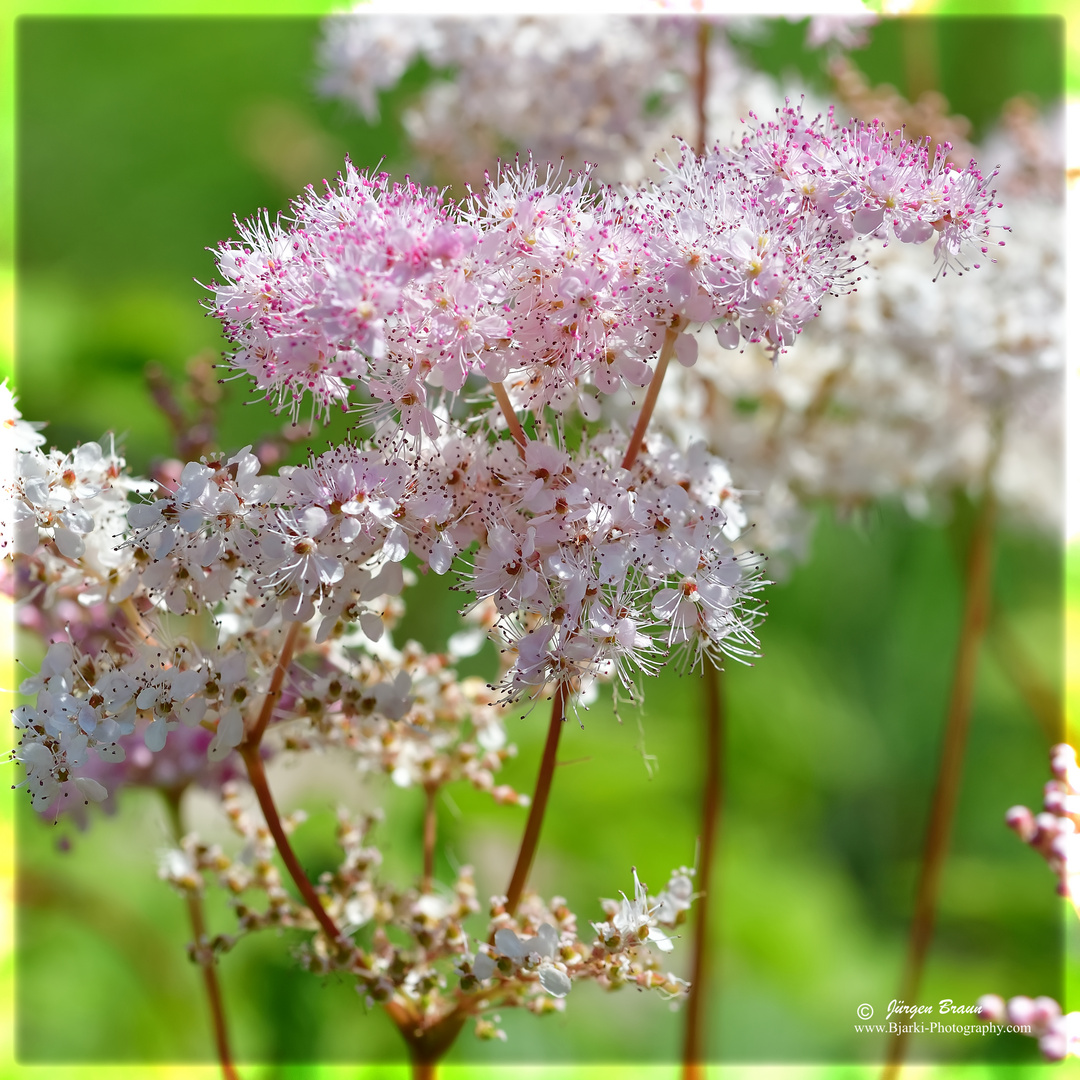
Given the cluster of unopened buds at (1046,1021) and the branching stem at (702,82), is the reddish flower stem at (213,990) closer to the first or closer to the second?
the cluster of unopened buds at (1046,1021)

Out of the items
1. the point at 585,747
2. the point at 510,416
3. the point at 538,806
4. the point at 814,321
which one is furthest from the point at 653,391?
the point at 585,747

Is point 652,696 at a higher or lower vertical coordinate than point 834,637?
lower

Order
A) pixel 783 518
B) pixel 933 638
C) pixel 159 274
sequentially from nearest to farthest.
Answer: pixel 783 518
pixel 933 638
pixel 159 274

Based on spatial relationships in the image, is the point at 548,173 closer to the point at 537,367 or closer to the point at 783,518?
the point at 537,367

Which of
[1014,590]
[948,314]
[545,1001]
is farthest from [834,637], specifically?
[545,1001]

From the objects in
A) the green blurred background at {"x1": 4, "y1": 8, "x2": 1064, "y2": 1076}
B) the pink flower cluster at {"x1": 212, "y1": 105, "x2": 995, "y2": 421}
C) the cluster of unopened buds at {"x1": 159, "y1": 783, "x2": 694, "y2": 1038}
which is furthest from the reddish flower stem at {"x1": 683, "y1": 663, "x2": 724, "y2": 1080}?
the pink flower cluster at {"x1": 212, "y1": 105, "x2": 995, "y2": 421}

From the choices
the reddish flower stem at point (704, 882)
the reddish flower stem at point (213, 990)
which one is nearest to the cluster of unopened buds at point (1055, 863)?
the reddish flower stem at point (704, 882)

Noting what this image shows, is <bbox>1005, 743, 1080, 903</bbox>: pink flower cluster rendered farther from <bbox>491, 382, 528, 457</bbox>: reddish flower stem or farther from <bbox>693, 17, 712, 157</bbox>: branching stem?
<bbox>693, 17, 712, 157</bbox>: branching stem
